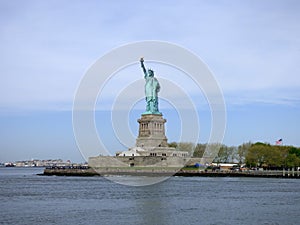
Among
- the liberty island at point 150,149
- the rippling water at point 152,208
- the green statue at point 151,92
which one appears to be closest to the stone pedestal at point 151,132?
the liberty island at point 150,149

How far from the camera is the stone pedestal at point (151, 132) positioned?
9225 cm

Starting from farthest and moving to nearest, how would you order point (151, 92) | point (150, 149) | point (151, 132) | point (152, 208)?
point (151, 92)
point (151, 132)
point (150, 149)
point (152, 208)

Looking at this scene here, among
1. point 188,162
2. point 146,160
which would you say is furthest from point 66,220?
point 188,162

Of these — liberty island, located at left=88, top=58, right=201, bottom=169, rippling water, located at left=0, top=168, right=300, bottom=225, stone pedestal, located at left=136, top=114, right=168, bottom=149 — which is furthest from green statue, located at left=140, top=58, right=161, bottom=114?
rippling water, located at left=0, top=168, right=300, bottom=225

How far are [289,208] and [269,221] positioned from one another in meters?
6.91

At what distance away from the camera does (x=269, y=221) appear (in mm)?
29734

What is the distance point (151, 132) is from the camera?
93.2 meters

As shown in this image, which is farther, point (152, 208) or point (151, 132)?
point (151, 132)

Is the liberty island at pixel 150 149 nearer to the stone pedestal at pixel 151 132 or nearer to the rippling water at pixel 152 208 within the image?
the stone pedestal at pixel 151 132

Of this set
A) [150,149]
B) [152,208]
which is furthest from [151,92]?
[152,208]

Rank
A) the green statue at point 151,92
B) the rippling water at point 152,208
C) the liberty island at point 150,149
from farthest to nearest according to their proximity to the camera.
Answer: the green statue at point 151,92, the liberty island at point 150,149, the rippling water at point 152,208

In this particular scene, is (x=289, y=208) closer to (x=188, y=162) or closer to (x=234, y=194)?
(x=234, y=194)

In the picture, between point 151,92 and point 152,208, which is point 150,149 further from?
point 152,208

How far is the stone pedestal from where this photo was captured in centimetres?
9225
